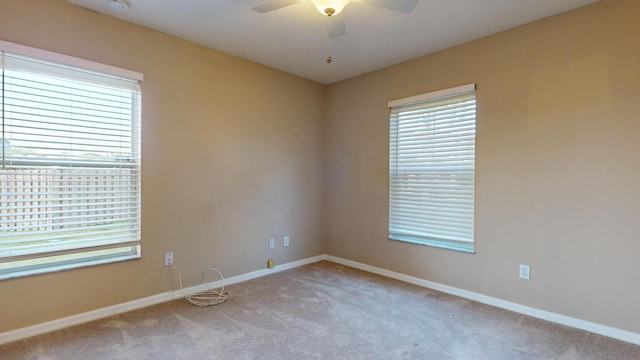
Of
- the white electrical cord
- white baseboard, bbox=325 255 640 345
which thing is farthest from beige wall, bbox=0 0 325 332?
white baseboard, bbox=325 255 640 345

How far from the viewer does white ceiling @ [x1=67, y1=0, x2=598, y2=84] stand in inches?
94.7

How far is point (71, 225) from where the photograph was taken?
8.05 feet

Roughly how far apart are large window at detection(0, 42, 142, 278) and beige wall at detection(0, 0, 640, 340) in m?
0.11

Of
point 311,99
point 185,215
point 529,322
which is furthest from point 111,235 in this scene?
point 529,322

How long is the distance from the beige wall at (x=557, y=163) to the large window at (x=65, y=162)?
282 centimetres

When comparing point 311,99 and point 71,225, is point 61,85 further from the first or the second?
point 311,99

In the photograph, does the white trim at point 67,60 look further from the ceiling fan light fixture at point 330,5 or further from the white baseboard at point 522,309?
the white baseboard at point 522,309

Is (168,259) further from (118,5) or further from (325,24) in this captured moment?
(325,24)

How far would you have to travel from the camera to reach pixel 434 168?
130 inches

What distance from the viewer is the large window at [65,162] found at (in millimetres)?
2211

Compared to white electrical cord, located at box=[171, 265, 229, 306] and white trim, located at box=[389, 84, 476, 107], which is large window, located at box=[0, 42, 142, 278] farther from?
white trim, located at box=[389, 84, 476, 107]

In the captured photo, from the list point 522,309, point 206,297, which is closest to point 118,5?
point 206,297

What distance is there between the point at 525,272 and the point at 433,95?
5.98ft

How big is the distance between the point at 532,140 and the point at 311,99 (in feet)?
8.45
